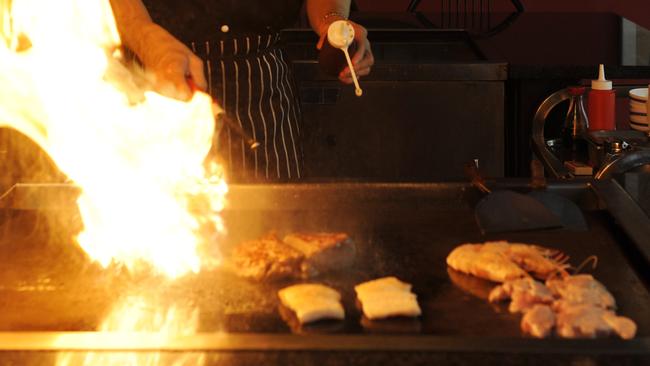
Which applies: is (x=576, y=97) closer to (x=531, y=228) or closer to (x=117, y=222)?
(x=531, y=228)

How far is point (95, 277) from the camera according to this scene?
2201mm

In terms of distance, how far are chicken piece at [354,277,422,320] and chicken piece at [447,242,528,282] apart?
178 mm

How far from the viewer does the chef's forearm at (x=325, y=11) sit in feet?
10.2

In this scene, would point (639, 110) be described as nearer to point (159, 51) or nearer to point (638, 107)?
point (638, 107)

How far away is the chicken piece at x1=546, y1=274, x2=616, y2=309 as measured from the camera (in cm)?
194

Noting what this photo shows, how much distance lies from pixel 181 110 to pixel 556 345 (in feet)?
4.24

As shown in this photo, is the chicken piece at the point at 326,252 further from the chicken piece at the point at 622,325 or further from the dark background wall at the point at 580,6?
the dark background wall at the point at 580,6

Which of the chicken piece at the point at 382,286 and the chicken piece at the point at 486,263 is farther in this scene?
the chicken piece at the point at 486,263

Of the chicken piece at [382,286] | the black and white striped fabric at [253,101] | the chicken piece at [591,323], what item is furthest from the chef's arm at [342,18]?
the chicken piece at [591,323]

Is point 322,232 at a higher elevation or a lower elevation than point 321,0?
lower

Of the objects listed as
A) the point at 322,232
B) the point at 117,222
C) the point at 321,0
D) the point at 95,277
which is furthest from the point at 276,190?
the point at 321,0

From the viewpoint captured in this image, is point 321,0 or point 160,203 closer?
point 160,203

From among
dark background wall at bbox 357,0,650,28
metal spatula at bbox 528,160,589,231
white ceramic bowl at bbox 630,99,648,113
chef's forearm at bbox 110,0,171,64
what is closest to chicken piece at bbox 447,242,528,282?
metal spatula at bbox 528,160,589,231

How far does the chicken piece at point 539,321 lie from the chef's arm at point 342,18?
1.16m
